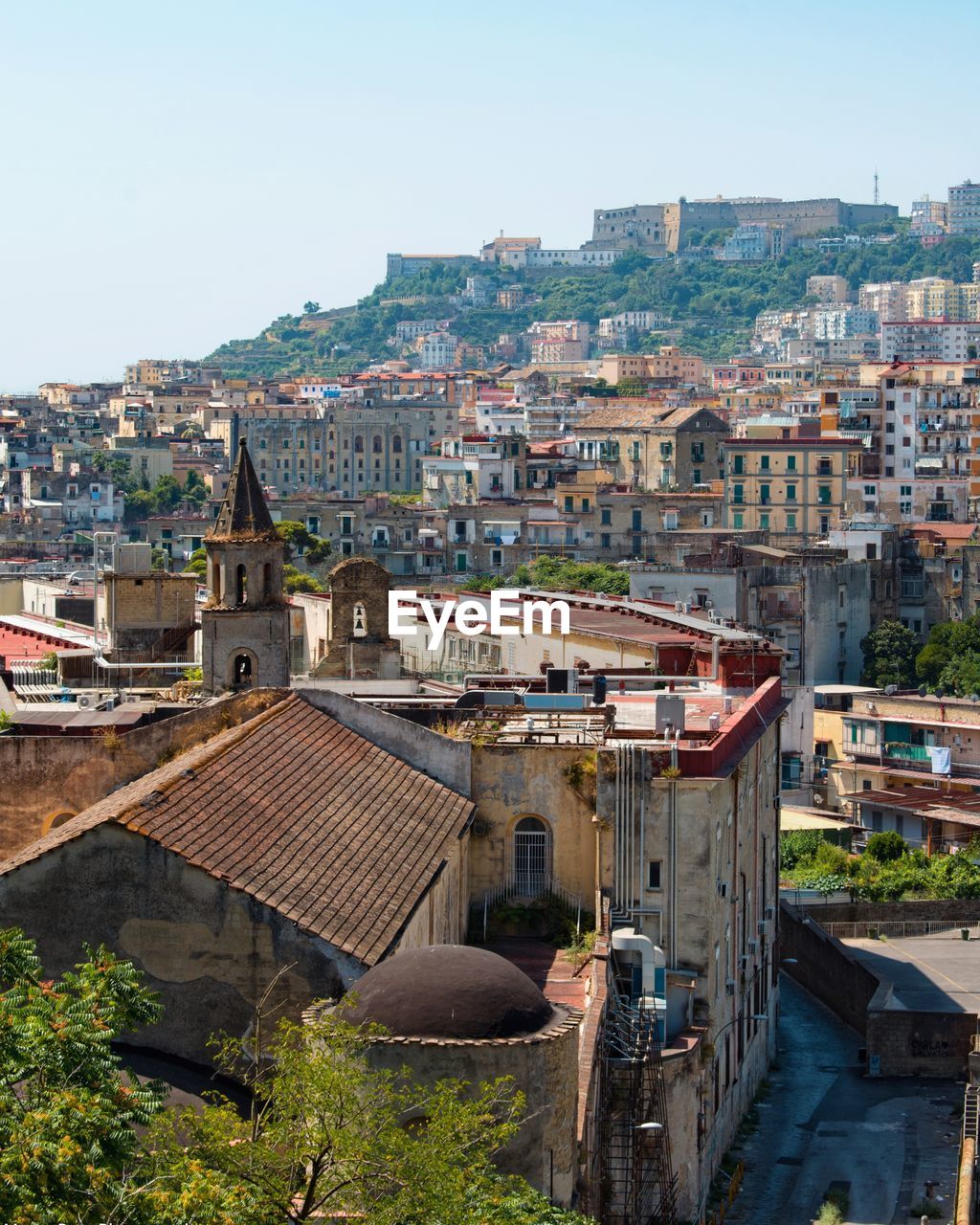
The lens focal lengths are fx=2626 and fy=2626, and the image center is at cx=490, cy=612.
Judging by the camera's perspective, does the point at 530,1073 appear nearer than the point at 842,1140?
Yes

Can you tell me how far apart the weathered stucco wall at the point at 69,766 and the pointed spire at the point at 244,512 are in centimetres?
387

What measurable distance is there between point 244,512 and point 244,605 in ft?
3.82

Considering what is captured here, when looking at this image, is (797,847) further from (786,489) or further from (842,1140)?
(786,489)

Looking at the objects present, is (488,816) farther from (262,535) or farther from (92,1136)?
(92,1136)

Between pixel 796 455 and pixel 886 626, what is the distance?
17.8 metres

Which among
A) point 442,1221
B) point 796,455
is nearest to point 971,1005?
point 442,1221

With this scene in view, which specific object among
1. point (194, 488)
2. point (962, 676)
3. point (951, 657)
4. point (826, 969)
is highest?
point (194, 488)

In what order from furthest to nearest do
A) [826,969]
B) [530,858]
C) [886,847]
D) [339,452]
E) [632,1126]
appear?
[339,452], [886,847], [826,969], [530,858], [632,1126]

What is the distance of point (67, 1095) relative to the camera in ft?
54.6

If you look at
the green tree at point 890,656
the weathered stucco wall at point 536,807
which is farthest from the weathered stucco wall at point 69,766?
the green tree at point 890,656

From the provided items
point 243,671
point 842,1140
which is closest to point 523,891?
point 243,671

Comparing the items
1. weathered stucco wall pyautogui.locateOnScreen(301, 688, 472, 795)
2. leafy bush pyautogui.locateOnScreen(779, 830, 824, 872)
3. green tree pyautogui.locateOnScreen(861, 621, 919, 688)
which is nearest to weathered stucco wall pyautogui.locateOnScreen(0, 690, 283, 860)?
weathered stucco wall pyautogui.locateOnScreen(301, 688, 472, 795)

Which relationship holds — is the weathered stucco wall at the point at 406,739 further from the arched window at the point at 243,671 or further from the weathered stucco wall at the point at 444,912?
the arched window at the point at 243,671

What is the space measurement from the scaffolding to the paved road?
286 cm
